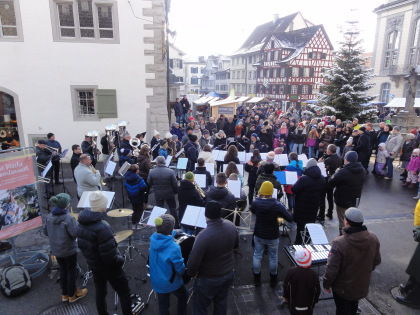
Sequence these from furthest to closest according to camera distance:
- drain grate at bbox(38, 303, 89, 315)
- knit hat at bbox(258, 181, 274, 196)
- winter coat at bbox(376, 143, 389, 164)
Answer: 1. winter coat at bbox(376, 143, 389, 164)
2. knit hat at bbox(258, 181, 274, 196)
3. drain grate at bbox(38, 303, 89, 315)

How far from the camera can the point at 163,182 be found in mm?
6844

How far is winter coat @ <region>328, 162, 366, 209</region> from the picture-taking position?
20.6 ft

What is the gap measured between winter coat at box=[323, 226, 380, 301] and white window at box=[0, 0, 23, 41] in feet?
44.8

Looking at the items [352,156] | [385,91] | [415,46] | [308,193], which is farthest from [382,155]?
[385,91]

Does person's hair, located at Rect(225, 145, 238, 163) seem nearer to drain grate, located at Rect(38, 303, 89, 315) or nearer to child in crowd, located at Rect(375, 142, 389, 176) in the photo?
drain grate, located at Rect(38, 303, 89, 315)

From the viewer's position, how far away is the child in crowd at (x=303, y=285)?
3.51m

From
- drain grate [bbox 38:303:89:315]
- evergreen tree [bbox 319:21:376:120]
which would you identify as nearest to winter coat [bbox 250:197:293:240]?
drain grate [bbox 38:303:89:315]

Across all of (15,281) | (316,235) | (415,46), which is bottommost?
(15,281)

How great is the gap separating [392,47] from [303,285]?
3994 cm

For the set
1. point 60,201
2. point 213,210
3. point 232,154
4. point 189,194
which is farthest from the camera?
point 232,154

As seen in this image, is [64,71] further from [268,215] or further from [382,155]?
[382,155]

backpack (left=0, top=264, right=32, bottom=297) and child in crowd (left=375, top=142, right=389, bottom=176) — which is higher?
child in crowd (left=375, top=142, right=389, bottom=176)

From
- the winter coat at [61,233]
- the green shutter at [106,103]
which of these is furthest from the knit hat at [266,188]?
the green shutter at [106,103]

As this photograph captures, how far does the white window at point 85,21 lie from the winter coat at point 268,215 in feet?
35.4
